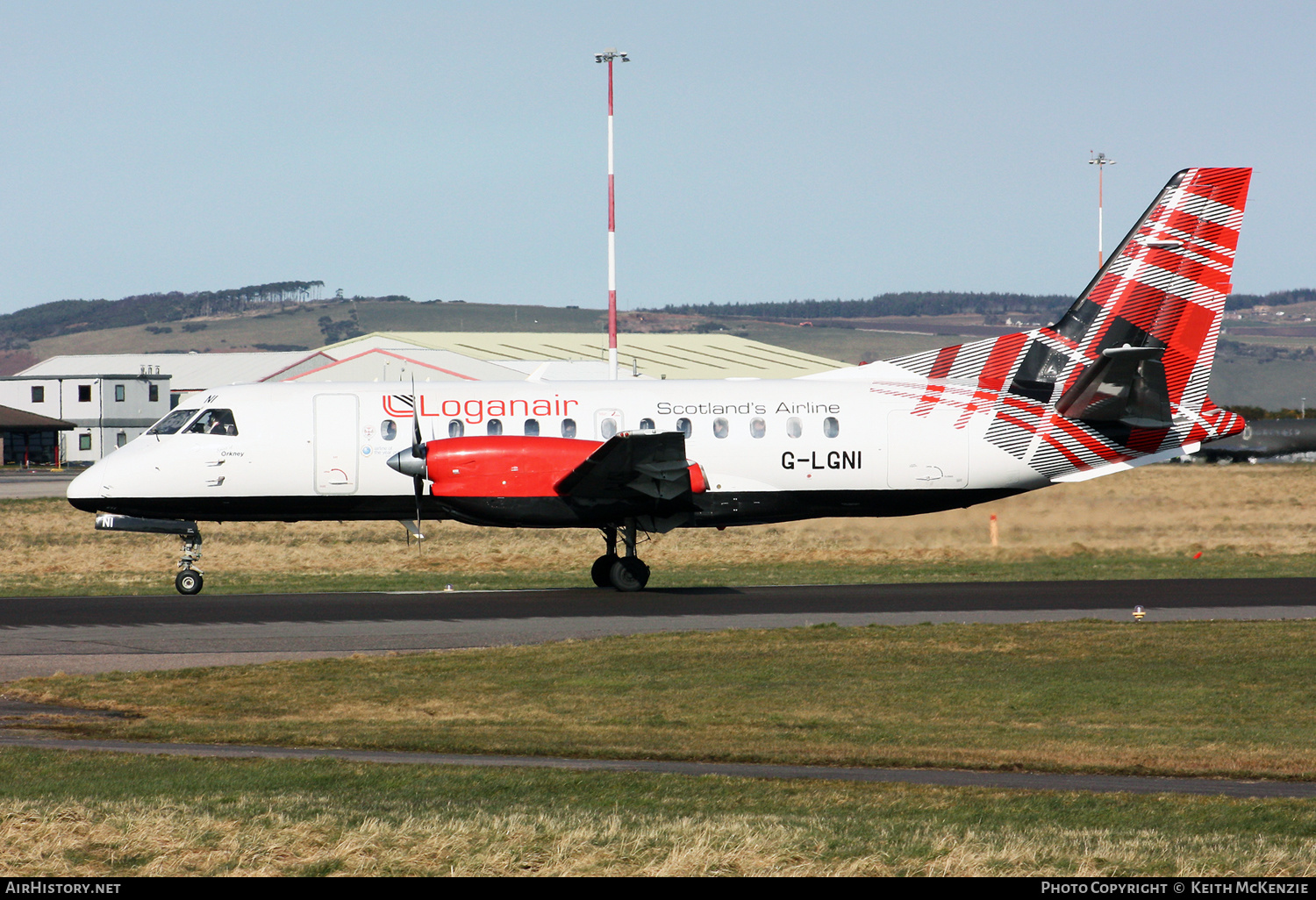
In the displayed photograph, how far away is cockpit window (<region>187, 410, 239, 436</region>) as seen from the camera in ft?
85.9

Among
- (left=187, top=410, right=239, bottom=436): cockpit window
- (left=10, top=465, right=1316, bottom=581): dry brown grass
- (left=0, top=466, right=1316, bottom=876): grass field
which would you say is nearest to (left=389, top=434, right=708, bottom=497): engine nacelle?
(left=187, top=410, right=239, bottom=436): cockpit window

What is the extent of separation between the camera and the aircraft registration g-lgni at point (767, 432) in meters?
25.8

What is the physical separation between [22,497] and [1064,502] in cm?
4428

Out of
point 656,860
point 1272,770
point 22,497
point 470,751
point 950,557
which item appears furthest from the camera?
point 22,497

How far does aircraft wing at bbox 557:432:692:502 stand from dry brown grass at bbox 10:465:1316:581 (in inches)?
193

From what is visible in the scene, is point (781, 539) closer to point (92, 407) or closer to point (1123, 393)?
point (1123, 393)

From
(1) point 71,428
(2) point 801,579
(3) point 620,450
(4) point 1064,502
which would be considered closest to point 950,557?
(4) point 1064,502

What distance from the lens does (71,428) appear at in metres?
92.9

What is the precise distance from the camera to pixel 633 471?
2411 cm

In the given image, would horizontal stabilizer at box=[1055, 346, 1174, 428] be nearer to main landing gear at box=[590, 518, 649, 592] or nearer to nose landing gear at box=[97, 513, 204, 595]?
main landing gear at box=[590, 518, 649, 592]

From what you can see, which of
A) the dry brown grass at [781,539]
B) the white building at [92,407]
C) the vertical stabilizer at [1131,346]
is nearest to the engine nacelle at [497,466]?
the dry brown grass at [781,539]

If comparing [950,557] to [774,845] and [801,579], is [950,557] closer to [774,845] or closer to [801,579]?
[801,579]

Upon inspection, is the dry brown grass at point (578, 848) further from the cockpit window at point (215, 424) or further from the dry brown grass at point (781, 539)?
the dry brown grass at point (781, 539)

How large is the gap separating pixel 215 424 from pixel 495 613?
24.8 feet
